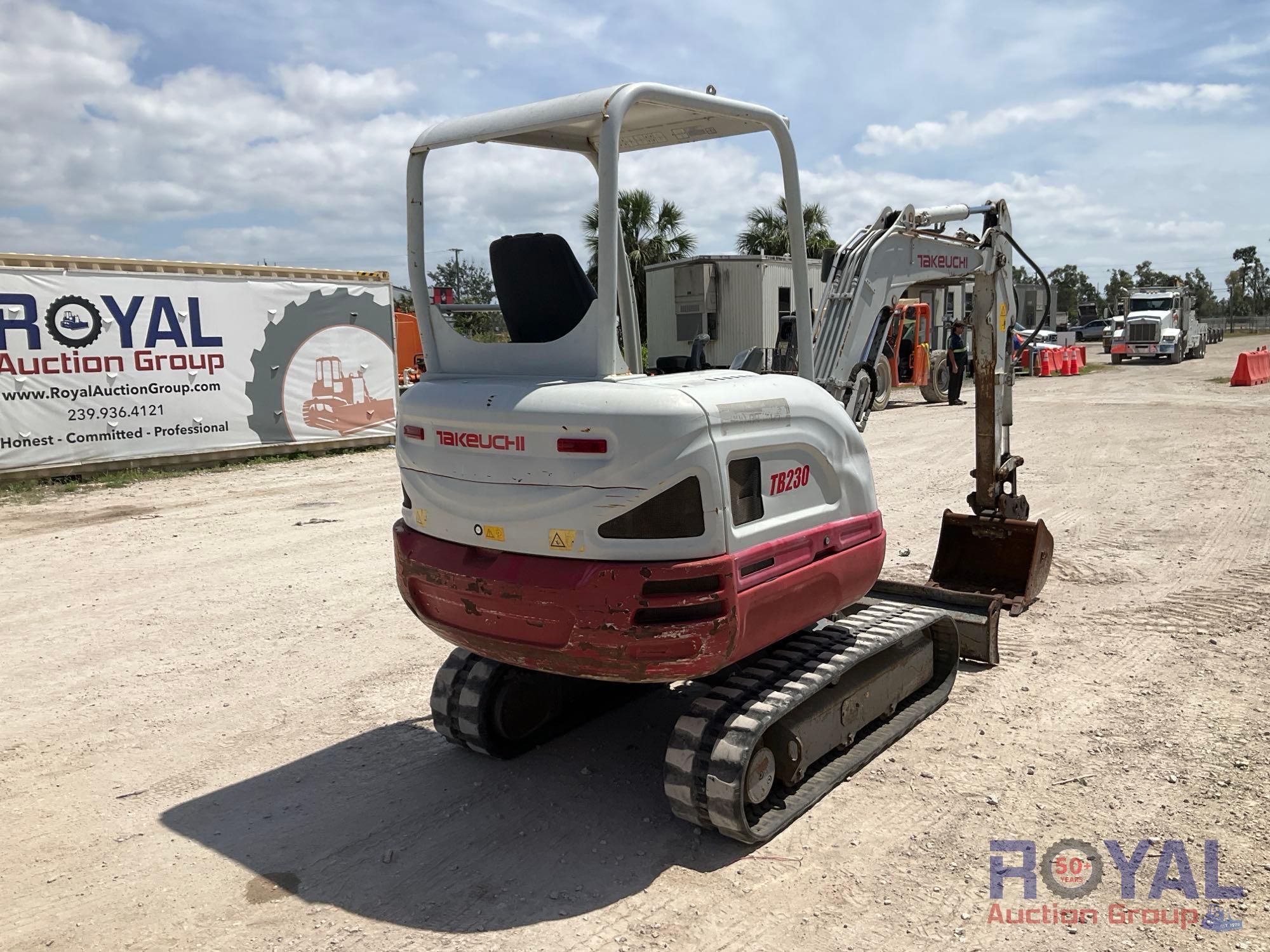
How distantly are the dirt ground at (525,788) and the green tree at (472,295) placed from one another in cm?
204

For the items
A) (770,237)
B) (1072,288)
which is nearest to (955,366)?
(770,237)

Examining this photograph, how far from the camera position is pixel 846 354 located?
577 centimetres

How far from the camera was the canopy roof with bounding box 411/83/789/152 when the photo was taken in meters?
3.79

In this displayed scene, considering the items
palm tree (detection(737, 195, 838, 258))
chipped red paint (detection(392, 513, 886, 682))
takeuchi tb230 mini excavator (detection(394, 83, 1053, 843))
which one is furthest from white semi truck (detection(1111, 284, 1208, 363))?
chipped red paint (detection(392, 513, 886, 682))

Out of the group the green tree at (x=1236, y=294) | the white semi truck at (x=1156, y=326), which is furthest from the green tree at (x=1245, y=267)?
the white semi truck at (x=1156, y=326)

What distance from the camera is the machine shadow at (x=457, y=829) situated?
3.63 meters

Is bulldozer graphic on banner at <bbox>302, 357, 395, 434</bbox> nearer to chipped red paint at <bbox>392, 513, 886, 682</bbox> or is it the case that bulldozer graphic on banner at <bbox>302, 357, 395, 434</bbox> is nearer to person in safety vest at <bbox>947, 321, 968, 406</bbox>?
person in safety vest at <bbox>947, 321, 968, 406</bbox>

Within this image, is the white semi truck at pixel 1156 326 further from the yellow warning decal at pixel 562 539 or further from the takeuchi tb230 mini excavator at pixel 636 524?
the yellow warning decal at pixel 562 539

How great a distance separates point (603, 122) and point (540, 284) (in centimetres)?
69

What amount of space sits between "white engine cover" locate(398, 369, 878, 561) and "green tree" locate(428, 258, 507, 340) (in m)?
0.25

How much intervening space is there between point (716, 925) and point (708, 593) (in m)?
1.13

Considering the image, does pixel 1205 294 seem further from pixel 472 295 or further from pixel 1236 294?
pixel 472 295

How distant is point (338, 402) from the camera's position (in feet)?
53.0

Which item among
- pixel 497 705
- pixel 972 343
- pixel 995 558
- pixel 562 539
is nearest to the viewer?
pixel 562 539
